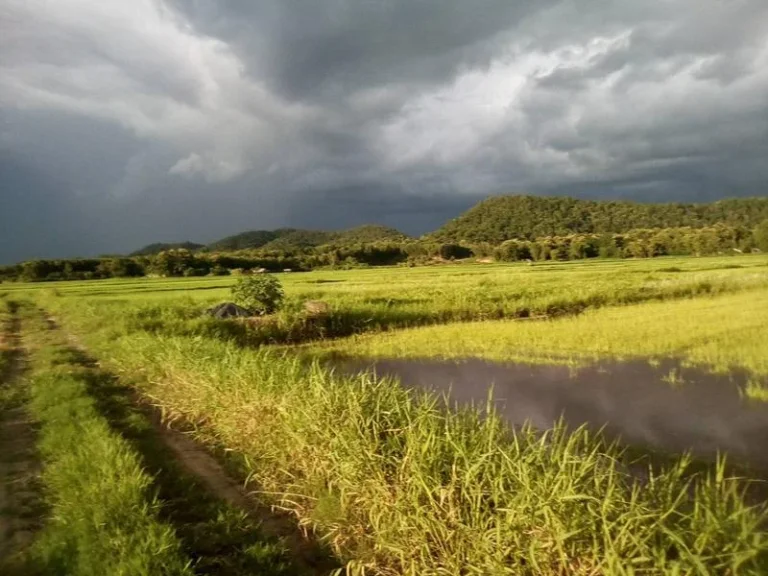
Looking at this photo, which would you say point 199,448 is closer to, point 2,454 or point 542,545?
point 2,454

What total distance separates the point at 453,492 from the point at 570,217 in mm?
113986

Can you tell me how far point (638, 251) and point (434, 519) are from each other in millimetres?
65740

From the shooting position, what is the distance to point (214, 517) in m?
4.91

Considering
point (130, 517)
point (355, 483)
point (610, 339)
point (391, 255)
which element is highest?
point (391, 255)

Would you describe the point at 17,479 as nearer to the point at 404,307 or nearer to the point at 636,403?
the point at 636,403

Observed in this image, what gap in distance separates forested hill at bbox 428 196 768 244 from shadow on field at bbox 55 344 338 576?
88343 mm

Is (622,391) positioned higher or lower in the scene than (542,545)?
lower

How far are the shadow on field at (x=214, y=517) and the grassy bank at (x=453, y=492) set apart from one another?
0.76ft

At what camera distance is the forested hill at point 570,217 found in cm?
9262

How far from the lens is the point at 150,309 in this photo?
1830 cm

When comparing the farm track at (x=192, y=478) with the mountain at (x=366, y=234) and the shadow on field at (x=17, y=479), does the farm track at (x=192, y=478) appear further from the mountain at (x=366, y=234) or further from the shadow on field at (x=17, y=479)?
the mountain at (x=366, y=234)

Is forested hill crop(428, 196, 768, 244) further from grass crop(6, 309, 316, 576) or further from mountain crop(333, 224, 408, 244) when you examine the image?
grass crop(6, 309, 316, 576)

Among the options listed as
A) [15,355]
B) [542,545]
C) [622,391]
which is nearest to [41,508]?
[542,545]

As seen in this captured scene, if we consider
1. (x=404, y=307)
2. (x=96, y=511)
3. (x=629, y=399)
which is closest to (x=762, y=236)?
(x=404, y=307)
